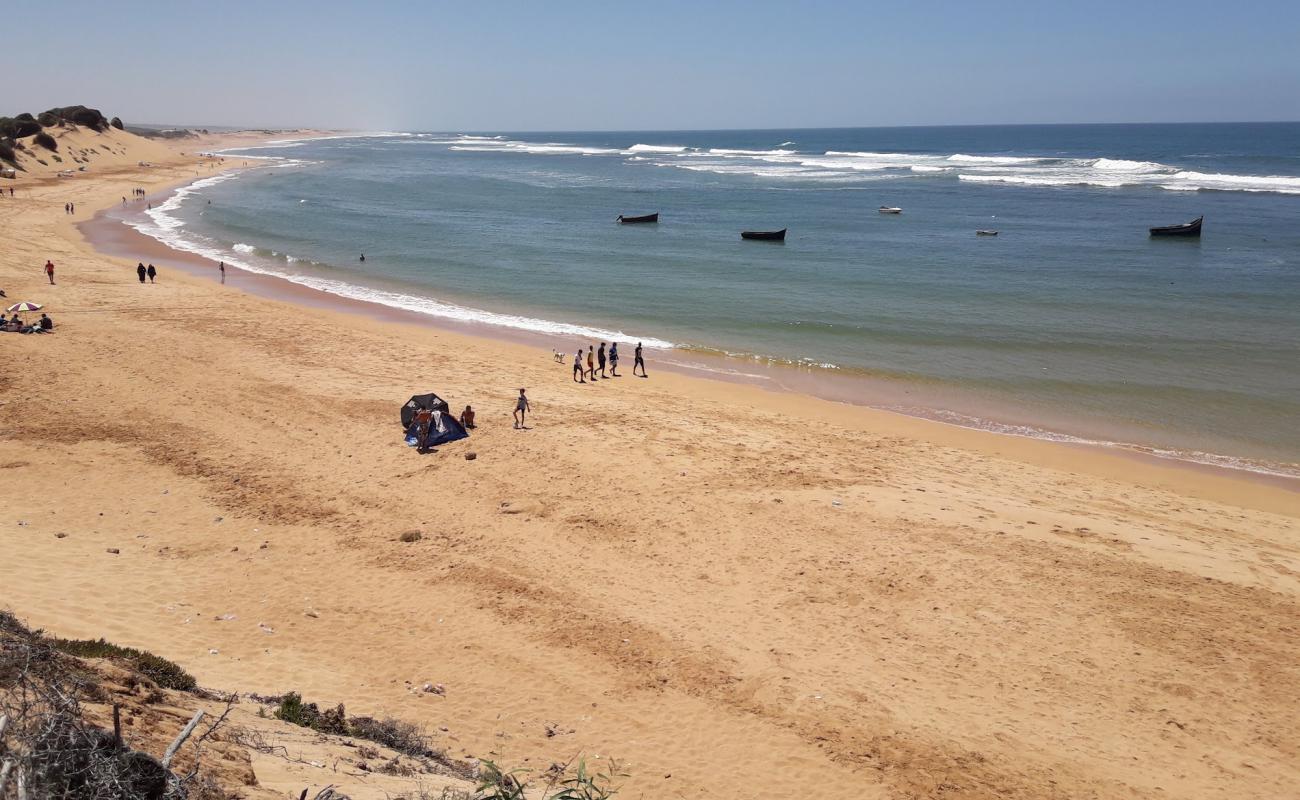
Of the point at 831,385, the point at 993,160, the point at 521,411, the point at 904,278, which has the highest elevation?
the point at 993,160

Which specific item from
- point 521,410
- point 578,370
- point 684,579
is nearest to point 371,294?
point 578,370

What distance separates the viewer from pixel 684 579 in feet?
40.5

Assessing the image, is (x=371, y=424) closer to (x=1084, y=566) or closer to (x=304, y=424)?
(x=304, y=424)

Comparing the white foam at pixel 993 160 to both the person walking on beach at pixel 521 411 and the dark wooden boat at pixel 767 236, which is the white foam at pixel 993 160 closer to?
the dark wooden boat at pixel 767 236

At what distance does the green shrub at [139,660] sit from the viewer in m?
7.96

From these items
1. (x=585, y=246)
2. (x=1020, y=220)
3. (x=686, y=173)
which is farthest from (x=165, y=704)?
(x=686, y=173)

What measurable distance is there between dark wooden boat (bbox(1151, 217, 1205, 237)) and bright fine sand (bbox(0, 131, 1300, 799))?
36449mm

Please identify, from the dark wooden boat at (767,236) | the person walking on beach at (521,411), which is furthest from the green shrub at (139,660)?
the dark wooden boat at (767,236)

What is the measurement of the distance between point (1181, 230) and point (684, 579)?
48295 millimetres

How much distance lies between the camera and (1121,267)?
132 ft

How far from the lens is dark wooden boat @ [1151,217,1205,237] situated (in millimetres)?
47906

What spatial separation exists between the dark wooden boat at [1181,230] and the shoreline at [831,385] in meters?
33.5

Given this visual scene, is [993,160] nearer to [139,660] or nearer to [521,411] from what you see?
[521,411]

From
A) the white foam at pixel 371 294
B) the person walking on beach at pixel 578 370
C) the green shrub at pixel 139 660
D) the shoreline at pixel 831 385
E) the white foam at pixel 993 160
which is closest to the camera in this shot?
the green shrub at pixel 139 660
